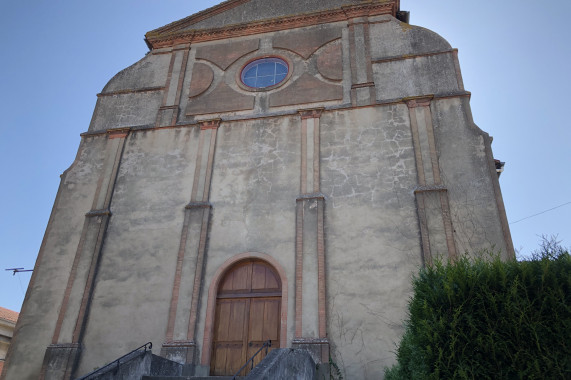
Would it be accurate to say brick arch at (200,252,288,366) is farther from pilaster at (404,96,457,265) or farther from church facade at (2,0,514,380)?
pilaster at (404,96,457,265)

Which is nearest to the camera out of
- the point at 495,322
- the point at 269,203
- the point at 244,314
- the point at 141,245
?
the point at 495,322

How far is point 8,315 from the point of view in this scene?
18.3m

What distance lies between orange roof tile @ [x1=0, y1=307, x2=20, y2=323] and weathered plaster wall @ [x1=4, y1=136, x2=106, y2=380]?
243 inches

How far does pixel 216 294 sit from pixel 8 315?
37.4ft

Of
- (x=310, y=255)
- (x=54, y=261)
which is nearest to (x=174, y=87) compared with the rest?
(x=54, y=261)

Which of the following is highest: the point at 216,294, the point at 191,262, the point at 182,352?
the point at 191,262

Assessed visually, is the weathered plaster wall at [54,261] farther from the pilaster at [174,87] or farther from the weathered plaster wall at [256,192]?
the weathered plaster wall at [256,192]

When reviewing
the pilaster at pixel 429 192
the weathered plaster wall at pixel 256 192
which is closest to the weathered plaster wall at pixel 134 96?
the weathered plaster wall at pixel 256 192

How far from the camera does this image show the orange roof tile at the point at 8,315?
17.3 metres

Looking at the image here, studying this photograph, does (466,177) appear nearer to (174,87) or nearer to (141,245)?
(141,245)

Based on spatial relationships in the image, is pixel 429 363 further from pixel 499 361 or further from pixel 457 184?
pixel 457 184

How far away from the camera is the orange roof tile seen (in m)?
17.3

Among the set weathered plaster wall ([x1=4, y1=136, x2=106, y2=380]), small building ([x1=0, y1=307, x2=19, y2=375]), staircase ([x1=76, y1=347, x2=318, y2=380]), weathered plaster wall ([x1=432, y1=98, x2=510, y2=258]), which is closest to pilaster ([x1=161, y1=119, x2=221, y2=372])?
staircase ([x1=76, y1=347, x2=318, y2=380])

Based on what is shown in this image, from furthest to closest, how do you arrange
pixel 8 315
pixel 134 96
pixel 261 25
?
pixel 8 315
pixel 261 25
pixel 134 96
